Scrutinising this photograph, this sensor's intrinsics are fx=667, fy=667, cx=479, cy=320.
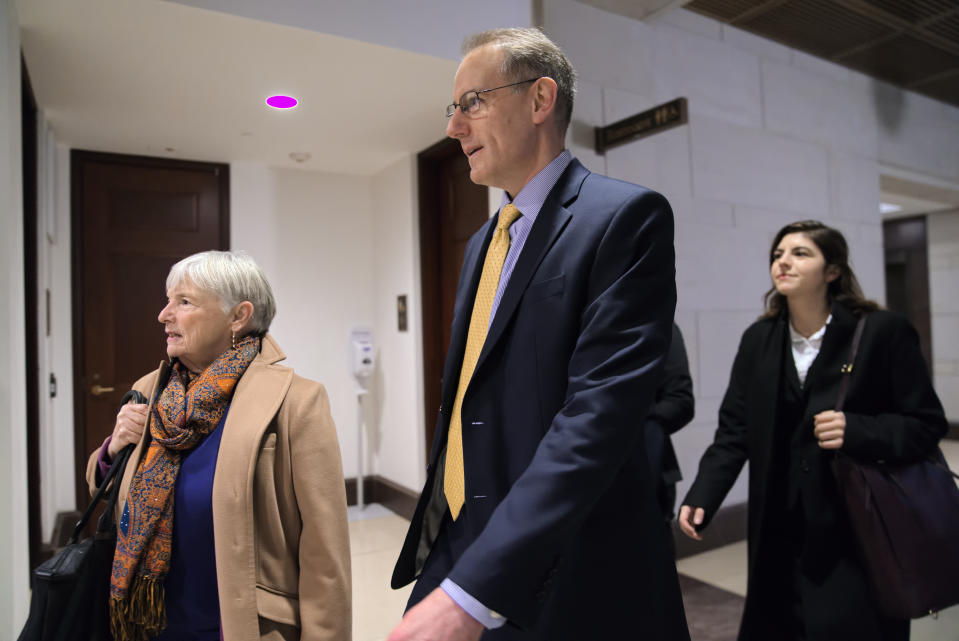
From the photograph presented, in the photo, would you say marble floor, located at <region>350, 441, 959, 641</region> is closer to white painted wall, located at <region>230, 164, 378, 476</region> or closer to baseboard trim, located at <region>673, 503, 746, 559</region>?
baseboard trim, located at <region>673, 503, 746, 559</region>

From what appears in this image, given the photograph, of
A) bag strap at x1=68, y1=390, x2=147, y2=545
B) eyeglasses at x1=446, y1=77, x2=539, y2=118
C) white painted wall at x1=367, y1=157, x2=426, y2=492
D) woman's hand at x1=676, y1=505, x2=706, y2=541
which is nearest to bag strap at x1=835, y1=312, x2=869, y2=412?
woman's hand at x1=676, y1=505, x2=706, y2=541

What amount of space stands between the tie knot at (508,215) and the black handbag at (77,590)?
0.99 metres

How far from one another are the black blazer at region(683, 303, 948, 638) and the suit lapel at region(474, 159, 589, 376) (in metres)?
1.37

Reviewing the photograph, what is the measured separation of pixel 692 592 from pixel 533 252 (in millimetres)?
2975

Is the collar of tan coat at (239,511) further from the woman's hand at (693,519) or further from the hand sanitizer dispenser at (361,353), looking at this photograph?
the hand sanitizer dispenser at (361,353)

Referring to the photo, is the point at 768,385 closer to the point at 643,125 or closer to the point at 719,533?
the point at 643,125

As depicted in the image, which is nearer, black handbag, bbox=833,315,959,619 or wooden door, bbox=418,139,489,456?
black handbag, bbox=833,315,959,619

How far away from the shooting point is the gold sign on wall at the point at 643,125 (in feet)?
10.1

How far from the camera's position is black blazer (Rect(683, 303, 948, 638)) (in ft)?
6.45

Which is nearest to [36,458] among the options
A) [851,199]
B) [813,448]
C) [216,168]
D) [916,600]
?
[216,168]

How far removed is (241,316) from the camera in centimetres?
171

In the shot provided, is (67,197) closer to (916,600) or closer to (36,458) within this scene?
(36,458)

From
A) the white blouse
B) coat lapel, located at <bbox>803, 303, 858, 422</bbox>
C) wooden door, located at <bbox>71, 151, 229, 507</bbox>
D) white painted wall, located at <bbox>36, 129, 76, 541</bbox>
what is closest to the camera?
coat lapel, located at <bbox>803, 303, 858, 422</bbox>

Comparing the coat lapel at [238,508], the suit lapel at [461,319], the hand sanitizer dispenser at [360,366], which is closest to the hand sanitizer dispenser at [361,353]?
the hand sanitizer dispenser at [360,366]
